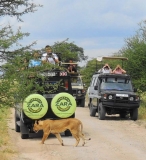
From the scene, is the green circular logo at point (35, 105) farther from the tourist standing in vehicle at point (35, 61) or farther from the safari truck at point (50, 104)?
the tourist standing in vehicle at point (35, 61)

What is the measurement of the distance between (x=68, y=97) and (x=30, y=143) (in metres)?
1.71

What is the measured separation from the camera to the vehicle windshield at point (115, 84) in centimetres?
2159

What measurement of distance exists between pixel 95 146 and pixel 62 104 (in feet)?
5.81

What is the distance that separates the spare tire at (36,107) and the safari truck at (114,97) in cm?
682

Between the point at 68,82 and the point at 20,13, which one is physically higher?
the point at 20,13

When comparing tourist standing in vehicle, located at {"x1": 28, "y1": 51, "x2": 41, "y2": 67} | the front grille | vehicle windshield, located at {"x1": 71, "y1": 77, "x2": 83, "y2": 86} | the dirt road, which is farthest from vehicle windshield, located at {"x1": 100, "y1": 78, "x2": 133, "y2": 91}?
tourist standing in vehicle, located at {"x1": 28, "y1": 51, "x2": 41, "y2": 67}

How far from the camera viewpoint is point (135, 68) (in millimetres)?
25906

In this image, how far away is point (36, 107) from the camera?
1405 cm

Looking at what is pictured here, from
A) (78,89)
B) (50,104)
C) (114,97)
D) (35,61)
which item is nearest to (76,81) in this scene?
(78,89)

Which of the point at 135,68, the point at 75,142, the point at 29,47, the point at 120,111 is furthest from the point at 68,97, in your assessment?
the point at 135,68

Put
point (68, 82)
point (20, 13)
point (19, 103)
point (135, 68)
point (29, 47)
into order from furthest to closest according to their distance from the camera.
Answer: point (135, 68) → point (68, 82) → point (20, 13) → point (19, 103) → point (29, 47)

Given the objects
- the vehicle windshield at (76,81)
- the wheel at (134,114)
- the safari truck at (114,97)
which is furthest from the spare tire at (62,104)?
the vehicle windshield at (76,81)

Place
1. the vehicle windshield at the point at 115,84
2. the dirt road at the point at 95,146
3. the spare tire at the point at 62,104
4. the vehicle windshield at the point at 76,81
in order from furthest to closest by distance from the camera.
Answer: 1. the vehicle windshield at the point at 76,81
2. the vehicle windshield at the point at 115,84
3. the spare tire at the point at 62,104
4. the dirt road at the point at 95,146

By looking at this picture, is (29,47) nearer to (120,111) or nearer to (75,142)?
(75,142)
